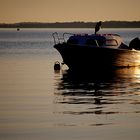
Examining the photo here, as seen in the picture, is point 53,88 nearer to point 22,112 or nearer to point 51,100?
point 51,100

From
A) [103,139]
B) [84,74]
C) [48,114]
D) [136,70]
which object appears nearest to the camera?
[103,139]

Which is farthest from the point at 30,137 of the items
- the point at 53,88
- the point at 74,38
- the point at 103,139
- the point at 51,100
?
the point at 74,38

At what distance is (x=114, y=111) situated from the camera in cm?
2195

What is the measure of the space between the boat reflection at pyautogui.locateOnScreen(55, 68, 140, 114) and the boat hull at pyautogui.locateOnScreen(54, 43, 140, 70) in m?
0.71

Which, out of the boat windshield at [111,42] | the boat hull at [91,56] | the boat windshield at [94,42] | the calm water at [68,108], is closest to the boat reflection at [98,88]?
the calm water at [68,108]

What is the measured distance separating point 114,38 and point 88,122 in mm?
25397

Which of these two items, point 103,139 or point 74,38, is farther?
point 74,38

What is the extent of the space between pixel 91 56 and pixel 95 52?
307 millimetres

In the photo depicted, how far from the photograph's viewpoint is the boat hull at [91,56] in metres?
42.3

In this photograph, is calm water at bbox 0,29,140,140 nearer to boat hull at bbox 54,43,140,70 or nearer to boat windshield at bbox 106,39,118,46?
boat hull at bbox 54,43,140,70

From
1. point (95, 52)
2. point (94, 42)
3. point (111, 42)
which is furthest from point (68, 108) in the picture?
point (111, 42)

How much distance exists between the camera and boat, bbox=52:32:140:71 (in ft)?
139

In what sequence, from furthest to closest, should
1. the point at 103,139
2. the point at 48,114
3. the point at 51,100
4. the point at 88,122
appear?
1. the point at 51,100
2. the point at 48,114
3. the point at 88,122
4. the point at 103,139

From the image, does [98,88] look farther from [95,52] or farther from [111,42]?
[111,42]
